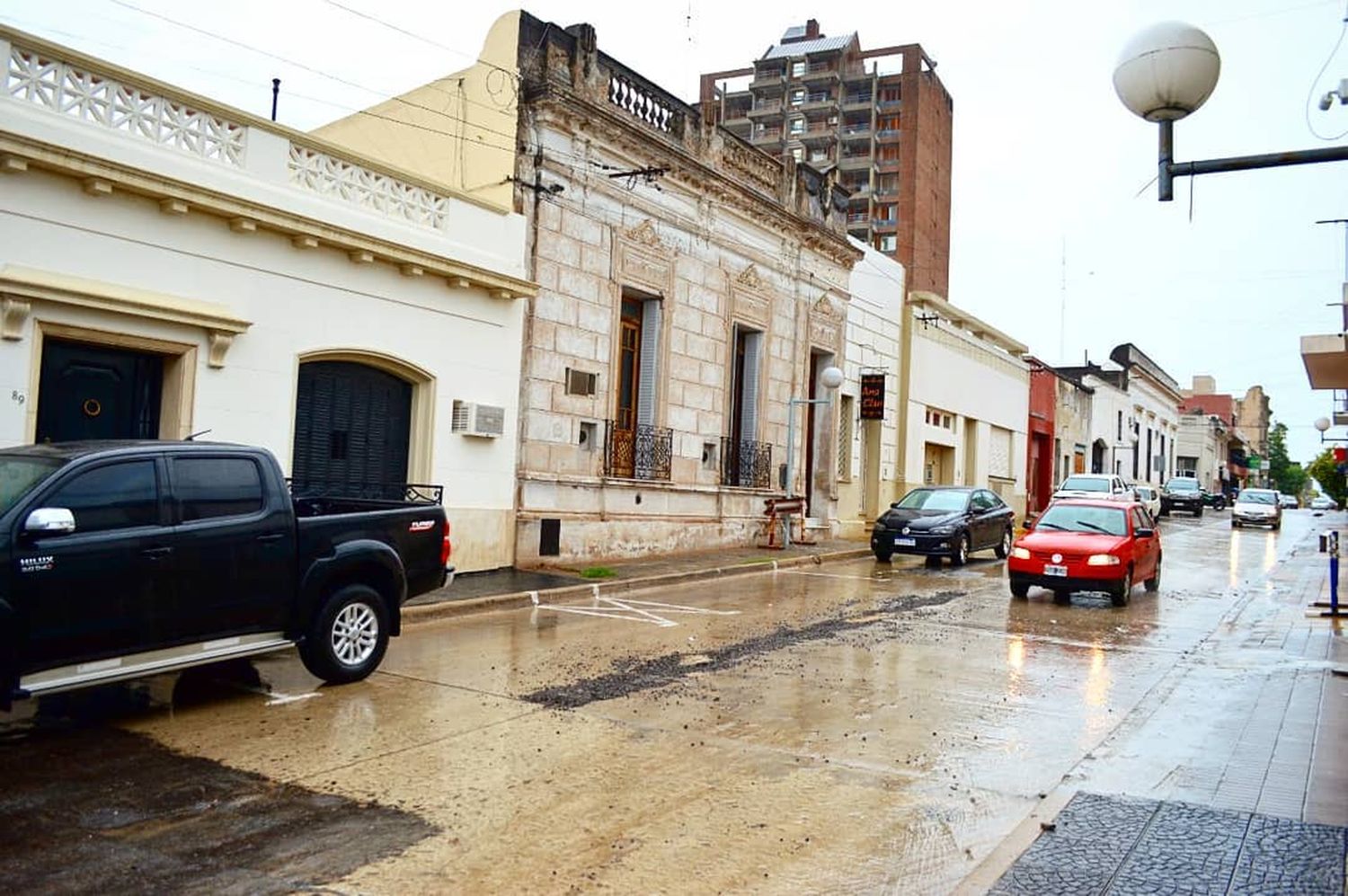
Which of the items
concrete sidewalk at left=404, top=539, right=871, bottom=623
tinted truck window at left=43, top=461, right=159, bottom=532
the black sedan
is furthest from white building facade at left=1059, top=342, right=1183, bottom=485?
tinted truck window at left=43, top=461, right=159, bottom=532

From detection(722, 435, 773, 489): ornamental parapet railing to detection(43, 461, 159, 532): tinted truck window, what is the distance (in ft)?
51.4

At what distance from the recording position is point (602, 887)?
4.54 metres

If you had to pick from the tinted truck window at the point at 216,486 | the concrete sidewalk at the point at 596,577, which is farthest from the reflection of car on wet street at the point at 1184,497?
the tinted truck window at the point at 216,486

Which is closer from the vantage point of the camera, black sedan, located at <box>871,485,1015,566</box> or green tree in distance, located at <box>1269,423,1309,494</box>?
black sedan, located at <box>871,485,1015,566</box>

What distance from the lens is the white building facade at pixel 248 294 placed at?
1066cm

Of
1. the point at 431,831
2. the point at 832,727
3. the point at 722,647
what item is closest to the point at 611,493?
the point at 722,647

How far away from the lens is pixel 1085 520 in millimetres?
16656

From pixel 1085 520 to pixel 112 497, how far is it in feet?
46.4

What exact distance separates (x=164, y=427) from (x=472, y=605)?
13.5 ft

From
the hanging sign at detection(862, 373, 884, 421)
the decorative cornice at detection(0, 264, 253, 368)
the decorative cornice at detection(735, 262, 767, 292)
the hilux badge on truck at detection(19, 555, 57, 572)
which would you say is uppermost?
the decorative cornice at detection(735, 262, 767, 292)

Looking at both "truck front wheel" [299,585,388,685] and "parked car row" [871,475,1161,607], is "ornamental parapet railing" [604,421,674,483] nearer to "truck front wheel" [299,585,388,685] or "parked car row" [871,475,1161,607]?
"parked car row" [871,475,1161,607]

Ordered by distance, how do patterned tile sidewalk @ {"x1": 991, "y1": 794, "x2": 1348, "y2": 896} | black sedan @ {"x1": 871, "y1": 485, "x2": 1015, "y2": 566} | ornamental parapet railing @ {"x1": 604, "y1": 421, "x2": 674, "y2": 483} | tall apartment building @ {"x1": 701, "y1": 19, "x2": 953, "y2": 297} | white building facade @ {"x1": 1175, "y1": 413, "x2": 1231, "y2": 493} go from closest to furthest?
patterned tile sidewalk @ {"x1": 991, "y1": 794, "x2": 1348, "y2": 896}
ornamental parapet railing @ {"x1": 604, "y1": 421, "x2": 674, "y2": 483}
black sedan @ {"x1": 871, "y1": 485, "x2": 1015, "y2": 566}
tall apartment building @ {"x1": 701, "y1": 19, "x2": 953, "y2": 297}
white building facade @ {"x1": 1175, "y1": 413, "x2": 1231, "y2": 493}

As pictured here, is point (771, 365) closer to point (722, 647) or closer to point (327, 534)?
point (722, 647)

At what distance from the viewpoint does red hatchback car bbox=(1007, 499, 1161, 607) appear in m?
15.3
